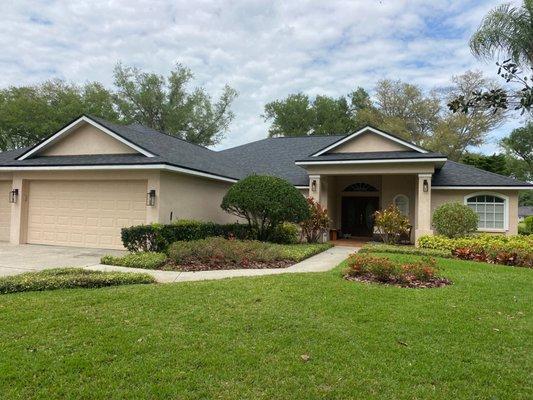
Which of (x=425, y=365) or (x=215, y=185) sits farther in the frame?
(x=215, y=185)

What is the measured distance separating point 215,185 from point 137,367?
44.3 feet

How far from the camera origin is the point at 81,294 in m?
6.57

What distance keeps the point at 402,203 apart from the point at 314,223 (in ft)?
19.0

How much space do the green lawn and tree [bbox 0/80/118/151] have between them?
103 feet

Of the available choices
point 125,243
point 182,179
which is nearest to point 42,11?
point 182,179

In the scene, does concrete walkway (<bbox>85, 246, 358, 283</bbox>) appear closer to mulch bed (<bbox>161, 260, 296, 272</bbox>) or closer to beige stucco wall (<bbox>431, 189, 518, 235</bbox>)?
mulch bed (<bbox>161, 260, 296, 272</bbox>)

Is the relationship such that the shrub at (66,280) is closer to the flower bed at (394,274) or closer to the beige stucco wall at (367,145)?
the flower bed at (394,274)

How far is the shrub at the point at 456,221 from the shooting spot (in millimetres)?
15250

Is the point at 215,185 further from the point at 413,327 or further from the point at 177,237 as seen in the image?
the point at 413,327

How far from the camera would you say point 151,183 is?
528 inches

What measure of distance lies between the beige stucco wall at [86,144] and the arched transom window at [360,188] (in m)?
11.6

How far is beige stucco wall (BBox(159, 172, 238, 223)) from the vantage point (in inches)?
541

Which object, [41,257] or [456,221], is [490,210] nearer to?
[456,221]

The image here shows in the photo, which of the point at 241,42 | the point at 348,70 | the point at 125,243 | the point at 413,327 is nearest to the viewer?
the point at 413,327
